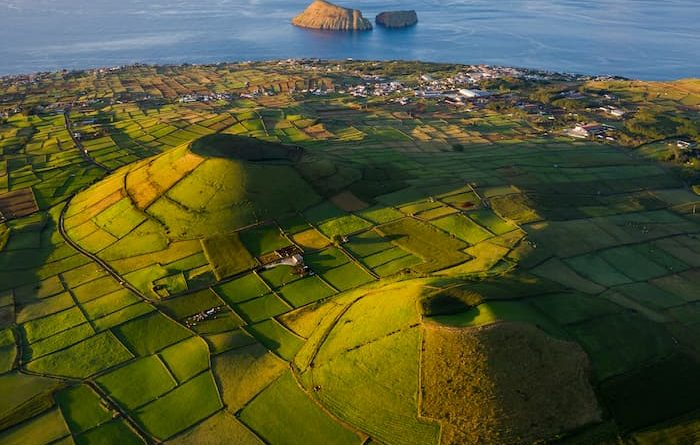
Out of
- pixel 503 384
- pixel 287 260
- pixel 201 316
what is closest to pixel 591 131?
pixel 287 260

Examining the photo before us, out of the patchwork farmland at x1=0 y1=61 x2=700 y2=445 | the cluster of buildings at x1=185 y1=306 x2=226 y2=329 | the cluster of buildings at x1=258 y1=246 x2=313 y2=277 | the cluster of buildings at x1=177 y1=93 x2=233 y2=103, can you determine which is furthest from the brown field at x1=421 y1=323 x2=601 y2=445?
the cluster of buildings at x1=177 y1=93 x2=233 y2=103

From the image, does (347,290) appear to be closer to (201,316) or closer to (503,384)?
(201,316)

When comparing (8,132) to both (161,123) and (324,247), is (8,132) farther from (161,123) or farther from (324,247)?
(324,247)

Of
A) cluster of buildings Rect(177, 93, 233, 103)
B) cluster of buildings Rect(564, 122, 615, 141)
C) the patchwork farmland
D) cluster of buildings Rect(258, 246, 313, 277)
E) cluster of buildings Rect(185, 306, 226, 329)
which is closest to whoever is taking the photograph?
the patchwork farmland

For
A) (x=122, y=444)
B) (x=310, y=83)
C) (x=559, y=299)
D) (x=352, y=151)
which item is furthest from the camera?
(x=310, y=83)

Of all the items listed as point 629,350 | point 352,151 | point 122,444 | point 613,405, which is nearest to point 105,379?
point 122,444

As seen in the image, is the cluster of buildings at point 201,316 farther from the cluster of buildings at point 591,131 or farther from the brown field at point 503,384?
the cluster of buildings at point 591,131

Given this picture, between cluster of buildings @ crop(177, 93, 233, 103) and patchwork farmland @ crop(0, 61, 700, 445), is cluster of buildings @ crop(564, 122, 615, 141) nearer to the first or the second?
patchwork farmland @ crop(0, 61, 700, 445)

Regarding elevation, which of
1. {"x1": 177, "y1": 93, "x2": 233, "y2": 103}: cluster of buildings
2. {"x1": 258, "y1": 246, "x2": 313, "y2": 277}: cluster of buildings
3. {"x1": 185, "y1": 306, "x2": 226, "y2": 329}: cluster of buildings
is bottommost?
{"x1": 185, "y1": 306, "x2": 226, "y2": 329}: cluster of buildings
